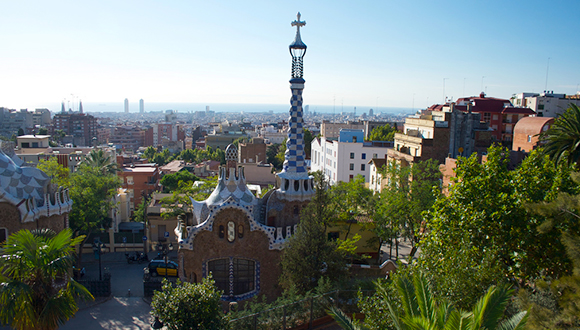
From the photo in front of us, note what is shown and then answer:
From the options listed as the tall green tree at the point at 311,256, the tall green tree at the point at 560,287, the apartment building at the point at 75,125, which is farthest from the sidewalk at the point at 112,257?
the apartment building at the point at 75,125

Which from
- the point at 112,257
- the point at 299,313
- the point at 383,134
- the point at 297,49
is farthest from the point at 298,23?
the point at 383,134

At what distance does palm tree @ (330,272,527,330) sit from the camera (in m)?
9.77

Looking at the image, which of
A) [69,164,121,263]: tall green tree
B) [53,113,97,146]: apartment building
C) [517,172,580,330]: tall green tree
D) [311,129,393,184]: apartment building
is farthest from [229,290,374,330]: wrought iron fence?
[53,113,97,146]: apartment building

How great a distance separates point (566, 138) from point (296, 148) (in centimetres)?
1299

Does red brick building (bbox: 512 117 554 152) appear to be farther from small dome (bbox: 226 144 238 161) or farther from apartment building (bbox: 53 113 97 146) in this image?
apartment building (bbox: 53 113 97 146)

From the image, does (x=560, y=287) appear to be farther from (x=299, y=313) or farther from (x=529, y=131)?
(x=529, y=131)

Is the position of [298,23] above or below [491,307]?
above

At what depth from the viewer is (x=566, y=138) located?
20.1 meters

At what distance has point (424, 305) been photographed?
10.9 meters

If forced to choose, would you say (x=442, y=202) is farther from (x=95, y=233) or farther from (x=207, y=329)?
(x=95, y=233)

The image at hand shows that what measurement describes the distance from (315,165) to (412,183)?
46.5 metres

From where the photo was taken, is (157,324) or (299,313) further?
(299,313)

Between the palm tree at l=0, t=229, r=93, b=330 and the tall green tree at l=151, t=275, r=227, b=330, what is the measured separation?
9.72 feet

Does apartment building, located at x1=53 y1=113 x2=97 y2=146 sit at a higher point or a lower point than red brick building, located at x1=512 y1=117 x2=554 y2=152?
lower
